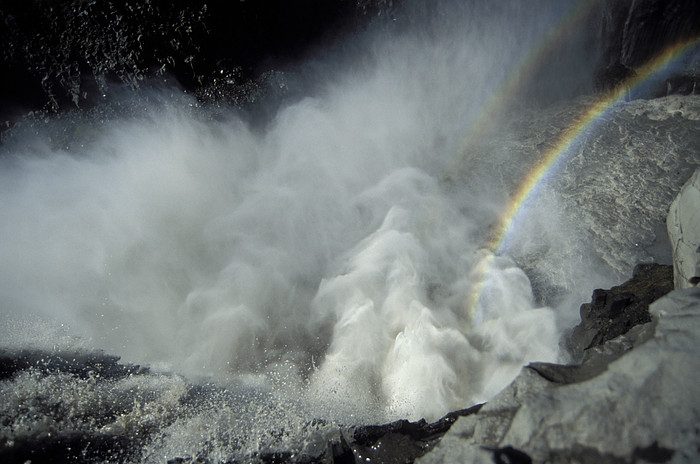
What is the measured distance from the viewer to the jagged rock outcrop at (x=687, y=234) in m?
4.33

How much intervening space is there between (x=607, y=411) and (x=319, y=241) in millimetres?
7352

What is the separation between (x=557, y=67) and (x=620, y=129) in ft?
9.70

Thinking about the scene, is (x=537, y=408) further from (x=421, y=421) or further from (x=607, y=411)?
(x=421, y=421)

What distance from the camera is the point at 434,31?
12828 mm

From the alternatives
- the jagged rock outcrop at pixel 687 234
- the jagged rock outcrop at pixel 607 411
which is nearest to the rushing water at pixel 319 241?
the jagged rock outcrop at pixel 607 411

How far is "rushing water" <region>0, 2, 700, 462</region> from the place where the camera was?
225 inches

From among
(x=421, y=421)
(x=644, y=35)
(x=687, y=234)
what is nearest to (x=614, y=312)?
(x=687, y=234)

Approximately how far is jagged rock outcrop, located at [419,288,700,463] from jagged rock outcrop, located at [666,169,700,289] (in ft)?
3.38

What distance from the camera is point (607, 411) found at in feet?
9.04

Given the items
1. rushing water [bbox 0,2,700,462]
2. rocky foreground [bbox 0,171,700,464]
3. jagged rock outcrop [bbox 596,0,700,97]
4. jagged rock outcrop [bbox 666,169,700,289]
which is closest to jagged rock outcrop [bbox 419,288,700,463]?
rocky foreground [bbox 0,171,700,464]

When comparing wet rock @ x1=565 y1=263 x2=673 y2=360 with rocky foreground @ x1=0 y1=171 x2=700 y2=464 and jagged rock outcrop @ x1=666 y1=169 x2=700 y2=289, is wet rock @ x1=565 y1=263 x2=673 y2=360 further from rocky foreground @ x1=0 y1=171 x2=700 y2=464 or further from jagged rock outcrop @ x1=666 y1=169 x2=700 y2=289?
jagged rock outcrop @ x1=666 y1=169 x2=700 y2=289

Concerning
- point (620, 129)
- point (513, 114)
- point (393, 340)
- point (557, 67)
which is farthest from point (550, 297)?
point (557, 67)

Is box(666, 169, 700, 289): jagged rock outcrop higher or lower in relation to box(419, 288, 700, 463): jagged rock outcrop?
higher

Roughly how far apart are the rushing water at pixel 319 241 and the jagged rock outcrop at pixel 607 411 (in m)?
2.17
